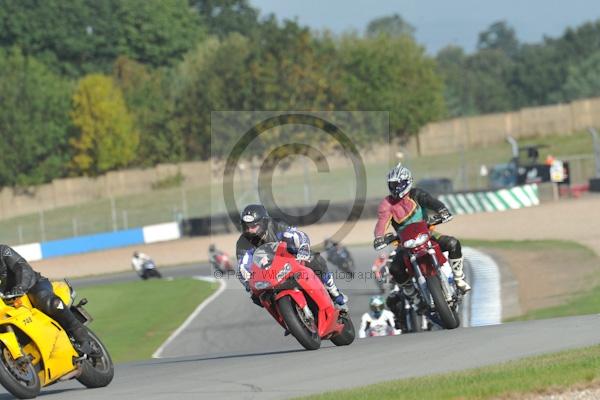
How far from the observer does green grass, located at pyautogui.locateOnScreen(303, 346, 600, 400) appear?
30.5 feet

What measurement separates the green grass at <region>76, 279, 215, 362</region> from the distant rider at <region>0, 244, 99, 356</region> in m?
11.6

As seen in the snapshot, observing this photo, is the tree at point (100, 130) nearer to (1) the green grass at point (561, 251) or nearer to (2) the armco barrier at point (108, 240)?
(2) the armco barrier at point (108, 240)

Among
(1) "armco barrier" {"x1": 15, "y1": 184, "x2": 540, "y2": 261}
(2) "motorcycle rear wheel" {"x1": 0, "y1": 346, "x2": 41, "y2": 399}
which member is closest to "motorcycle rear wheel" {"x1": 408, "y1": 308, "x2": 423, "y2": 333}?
(2) "motorcycle rear wheel" {"x1": 0, "y1": 346, "x2": 41, "y2": 399}

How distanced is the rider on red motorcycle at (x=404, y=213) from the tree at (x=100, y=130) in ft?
218

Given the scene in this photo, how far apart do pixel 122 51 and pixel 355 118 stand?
38848 millimetres

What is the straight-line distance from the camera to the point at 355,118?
7306 centimetres

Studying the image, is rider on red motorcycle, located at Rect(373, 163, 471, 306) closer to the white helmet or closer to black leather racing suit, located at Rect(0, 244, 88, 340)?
the white helmet

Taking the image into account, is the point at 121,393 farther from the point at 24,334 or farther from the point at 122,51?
the point at 122,51

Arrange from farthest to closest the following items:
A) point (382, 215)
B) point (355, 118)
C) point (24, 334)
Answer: point (355, 118), point (382, 215), point (24, 334)

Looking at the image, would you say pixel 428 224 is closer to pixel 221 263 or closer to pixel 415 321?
pixel 415 321

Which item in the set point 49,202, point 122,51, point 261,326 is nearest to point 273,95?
point 49,202

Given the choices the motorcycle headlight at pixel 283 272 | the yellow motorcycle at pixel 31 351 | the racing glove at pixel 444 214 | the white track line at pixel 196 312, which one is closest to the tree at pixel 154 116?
the white track line at pixel 196 312

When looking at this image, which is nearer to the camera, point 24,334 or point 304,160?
point 24,334

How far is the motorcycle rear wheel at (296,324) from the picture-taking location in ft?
41.6
